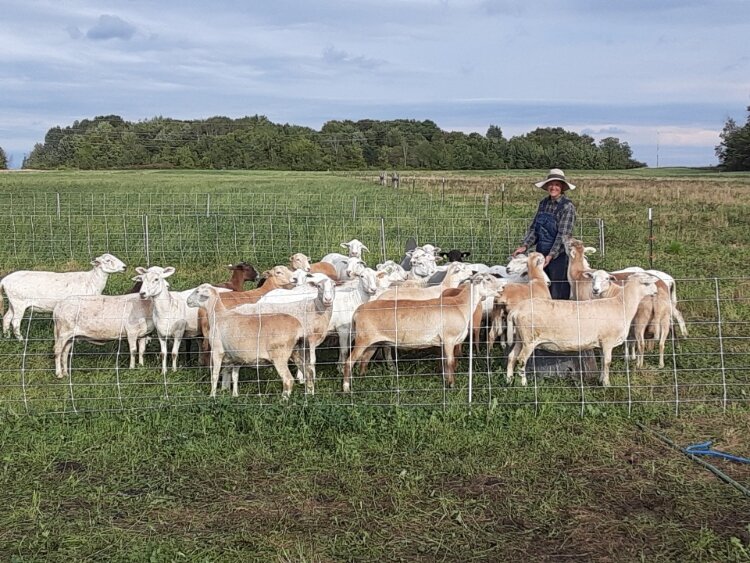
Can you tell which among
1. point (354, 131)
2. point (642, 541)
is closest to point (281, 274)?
A: point (642, 541)

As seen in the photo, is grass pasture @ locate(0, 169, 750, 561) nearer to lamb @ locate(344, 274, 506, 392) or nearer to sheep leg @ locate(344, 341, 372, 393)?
sheep leg @ locate(344, 341, 372, 393)

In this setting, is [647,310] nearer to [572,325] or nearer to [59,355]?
[572,325]

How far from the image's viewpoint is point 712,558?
545 cm

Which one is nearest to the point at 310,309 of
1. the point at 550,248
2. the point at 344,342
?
the point at 344,342

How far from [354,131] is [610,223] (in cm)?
10748

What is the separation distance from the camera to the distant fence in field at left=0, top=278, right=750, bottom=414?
8.65 metres

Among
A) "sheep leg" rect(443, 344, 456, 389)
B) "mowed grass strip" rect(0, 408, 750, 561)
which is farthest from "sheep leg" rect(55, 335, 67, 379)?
"sheep leg" rect(443, 344, 456, 389)

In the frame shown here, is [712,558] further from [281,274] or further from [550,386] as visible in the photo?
[281,274]

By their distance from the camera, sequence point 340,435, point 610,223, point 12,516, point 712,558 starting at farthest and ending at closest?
point 610,223
point 340,435
point 12,516
point 712,558

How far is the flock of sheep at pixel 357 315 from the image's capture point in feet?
29.8

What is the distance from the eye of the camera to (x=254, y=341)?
8828mm

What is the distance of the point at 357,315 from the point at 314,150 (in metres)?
102

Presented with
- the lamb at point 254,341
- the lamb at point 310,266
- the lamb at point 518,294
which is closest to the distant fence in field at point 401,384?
the lamb at point 254,341

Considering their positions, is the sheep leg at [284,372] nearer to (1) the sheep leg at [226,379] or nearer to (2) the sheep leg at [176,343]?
(1) the sheep leg at [226,379]
